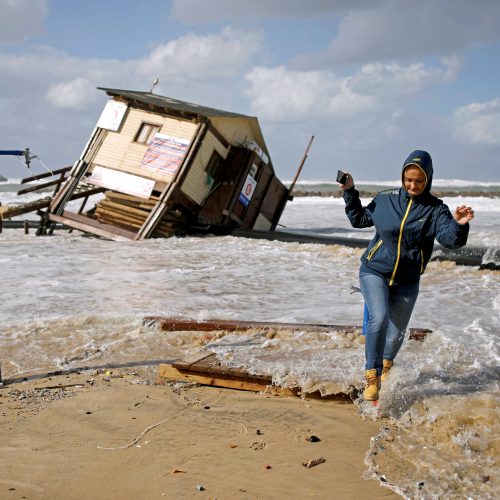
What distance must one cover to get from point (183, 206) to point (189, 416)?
51.1ft

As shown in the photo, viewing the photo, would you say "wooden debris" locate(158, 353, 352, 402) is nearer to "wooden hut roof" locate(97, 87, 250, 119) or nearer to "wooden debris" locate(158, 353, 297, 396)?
"wooden debris" locate(158, 353, 297, 396)

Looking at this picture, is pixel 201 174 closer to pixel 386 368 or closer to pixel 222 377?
pixel 222 377

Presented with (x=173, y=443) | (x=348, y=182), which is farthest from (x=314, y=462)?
(x=348, y=182)

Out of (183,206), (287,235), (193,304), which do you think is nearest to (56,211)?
(183,206)

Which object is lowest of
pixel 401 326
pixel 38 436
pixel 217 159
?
pixel 38 436

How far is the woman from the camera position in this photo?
4.81 m

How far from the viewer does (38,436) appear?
4.70 m

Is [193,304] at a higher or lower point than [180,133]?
lower

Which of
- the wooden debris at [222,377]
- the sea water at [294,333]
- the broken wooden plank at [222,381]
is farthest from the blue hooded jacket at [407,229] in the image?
the broken wooden plank at [222,381]

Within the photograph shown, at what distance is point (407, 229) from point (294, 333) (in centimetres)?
284

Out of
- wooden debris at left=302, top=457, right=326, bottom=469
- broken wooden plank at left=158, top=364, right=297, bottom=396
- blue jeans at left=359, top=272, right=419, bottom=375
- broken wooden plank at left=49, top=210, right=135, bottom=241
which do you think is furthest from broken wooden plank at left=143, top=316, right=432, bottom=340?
broken wooden plank at left=49, top=210, right=135, bottom=241

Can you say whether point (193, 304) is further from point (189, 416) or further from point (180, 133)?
point (180, 133)

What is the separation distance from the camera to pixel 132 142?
20562mm

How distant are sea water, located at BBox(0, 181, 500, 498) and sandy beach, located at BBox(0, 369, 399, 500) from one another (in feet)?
0.94
